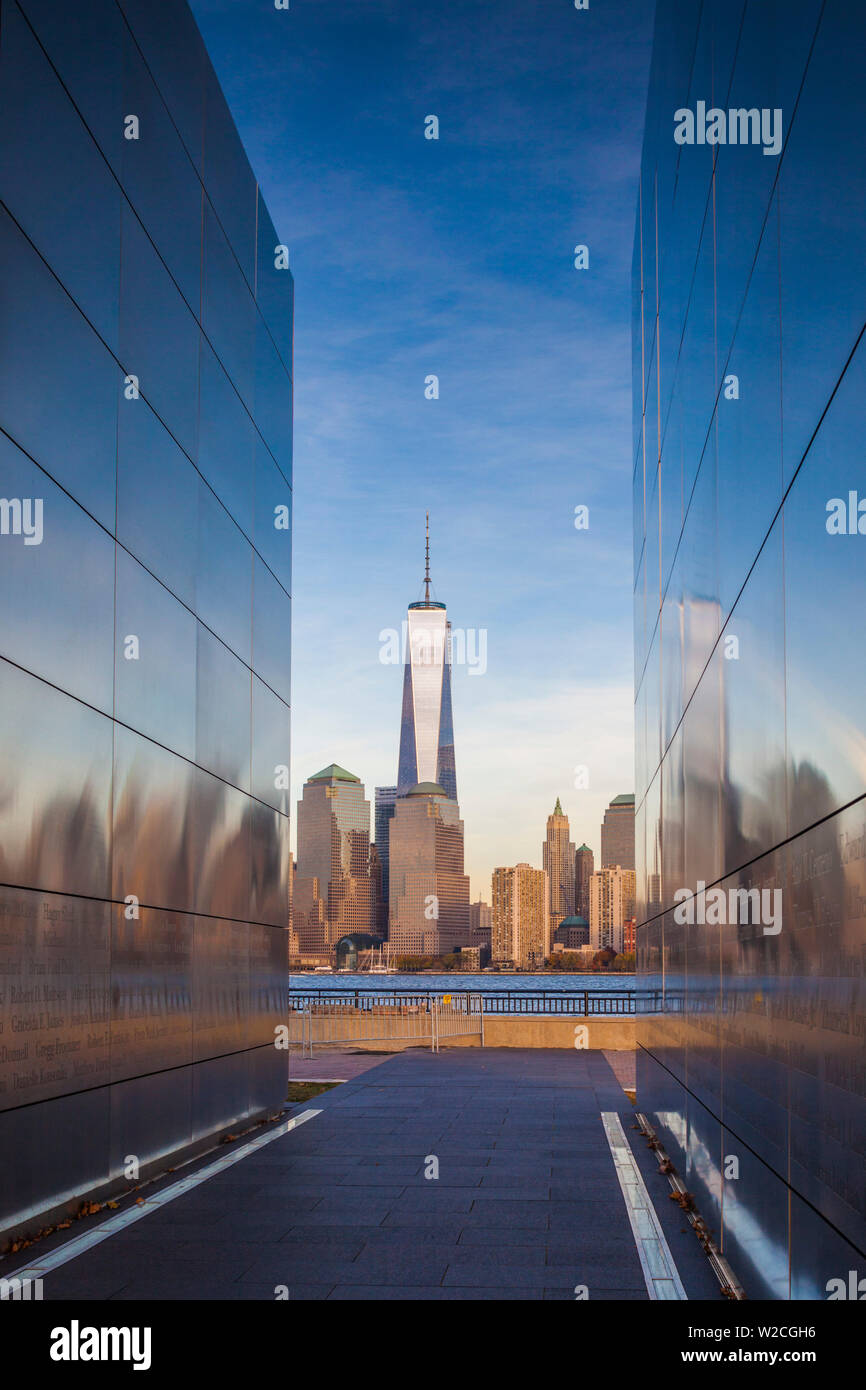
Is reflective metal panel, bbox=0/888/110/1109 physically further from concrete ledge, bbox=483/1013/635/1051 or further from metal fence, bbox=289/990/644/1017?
metal fence, bbox=289/990/644/1017

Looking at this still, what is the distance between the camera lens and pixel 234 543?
47.7 ft

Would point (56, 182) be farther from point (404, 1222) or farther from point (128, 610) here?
point (404, 1222)

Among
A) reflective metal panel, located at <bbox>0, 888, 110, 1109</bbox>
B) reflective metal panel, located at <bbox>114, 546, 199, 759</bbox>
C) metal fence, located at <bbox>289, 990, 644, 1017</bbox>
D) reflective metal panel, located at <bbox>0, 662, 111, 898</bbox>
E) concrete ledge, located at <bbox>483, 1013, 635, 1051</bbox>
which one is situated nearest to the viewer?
reflective metal panel, located at <bbox>0, 888, 110, 1109</bbox>

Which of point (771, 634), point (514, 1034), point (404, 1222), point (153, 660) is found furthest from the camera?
point (514, 1034)

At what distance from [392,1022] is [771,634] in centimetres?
2216

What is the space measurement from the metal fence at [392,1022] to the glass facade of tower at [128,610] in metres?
10.8

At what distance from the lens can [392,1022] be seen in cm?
2689

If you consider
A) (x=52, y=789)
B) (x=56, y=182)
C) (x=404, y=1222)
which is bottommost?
(x=404, y=1222)

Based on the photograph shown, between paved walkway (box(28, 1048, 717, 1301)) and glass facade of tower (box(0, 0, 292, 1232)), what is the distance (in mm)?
905

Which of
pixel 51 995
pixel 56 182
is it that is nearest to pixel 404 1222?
pixel 51 995

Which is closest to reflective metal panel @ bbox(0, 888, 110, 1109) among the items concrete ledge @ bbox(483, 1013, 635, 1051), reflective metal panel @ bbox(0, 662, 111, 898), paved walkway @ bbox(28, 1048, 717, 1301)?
reflective metal panel @ bbox(0, 662, 111, 898)

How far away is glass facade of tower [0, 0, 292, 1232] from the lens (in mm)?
8492
